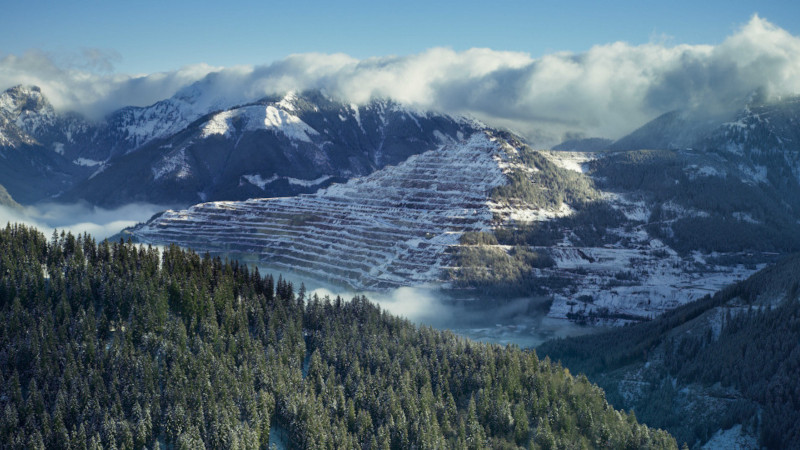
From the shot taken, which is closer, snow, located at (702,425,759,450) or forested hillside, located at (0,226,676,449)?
forested hillside, located at (0,226,676,449)

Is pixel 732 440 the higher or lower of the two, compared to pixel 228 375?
lower

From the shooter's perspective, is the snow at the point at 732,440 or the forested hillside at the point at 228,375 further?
the snow at the point at 732,440

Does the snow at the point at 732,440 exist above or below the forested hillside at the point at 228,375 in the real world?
below

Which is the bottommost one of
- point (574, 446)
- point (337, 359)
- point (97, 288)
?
point (574, 446)

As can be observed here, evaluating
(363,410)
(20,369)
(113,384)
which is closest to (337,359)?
(363,410)

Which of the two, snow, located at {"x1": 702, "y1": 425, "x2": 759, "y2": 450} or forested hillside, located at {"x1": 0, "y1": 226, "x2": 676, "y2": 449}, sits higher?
forested hillside, located at {"x1": 0, "y1": 226, "x2": 676, "y2": 449}

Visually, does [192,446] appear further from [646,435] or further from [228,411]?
[646,435]

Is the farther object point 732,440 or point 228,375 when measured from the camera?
point 732,440

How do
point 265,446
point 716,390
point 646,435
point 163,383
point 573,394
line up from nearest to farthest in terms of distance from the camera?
point 265,446, point 163,383, point 646,435, point 573,394, point 716,390
